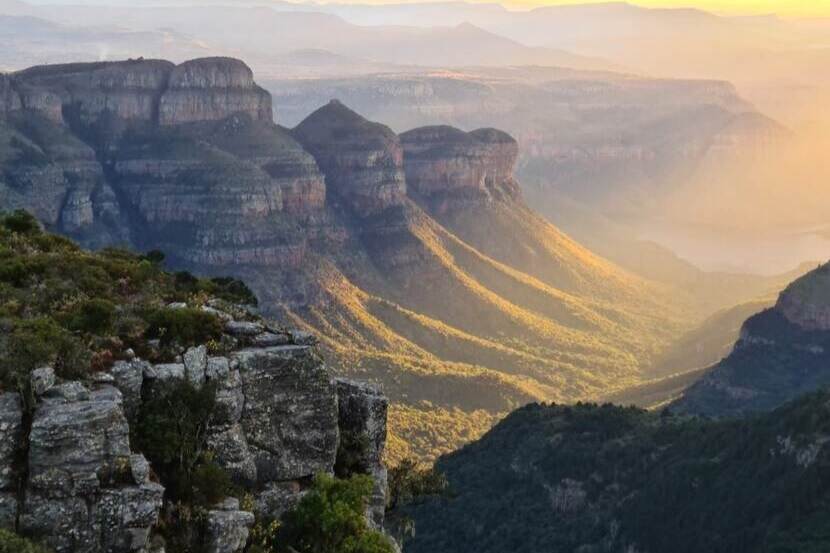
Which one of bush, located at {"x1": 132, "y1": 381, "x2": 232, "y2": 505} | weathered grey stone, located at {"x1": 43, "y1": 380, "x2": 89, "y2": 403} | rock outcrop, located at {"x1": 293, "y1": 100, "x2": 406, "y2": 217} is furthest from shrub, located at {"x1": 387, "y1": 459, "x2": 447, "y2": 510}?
rock outcrop, located at {"x1": 293, "y1": 100, "x2": 406, "y2": 217}

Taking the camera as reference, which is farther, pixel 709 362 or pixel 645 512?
pixel 709 362

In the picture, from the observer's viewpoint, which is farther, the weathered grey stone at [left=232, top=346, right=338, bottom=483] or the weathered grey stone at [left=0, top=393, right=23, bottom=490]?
the weathered grey stone at [left=232, top=346, right=338, bottom=483]

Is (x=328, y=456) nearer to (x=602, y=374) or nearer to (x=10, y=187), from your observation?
(x=10, y=187)

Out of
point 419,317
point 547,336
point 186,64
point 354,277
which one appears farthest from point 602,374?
point 186,64

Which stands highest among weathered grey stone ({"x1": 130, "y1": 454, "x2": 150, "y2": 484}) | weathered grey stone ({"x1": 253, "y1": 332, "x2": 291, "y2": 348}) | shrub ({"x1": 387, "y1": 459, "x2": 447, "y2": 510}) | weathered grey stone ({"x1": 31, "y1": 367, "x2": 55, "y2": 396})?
weathered grey stone ({"x1": 253, "y1": 332, "x2": 291, "y2": 348})

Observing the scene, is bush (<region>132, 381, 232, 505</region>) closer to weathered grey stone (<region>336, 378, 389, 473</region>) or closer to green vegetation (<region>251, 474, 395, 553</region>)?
green vegetation (<region>251, 474, 395, 553</region>)

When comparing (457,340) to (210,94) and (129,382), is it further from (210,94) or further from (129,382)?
(129,382)
